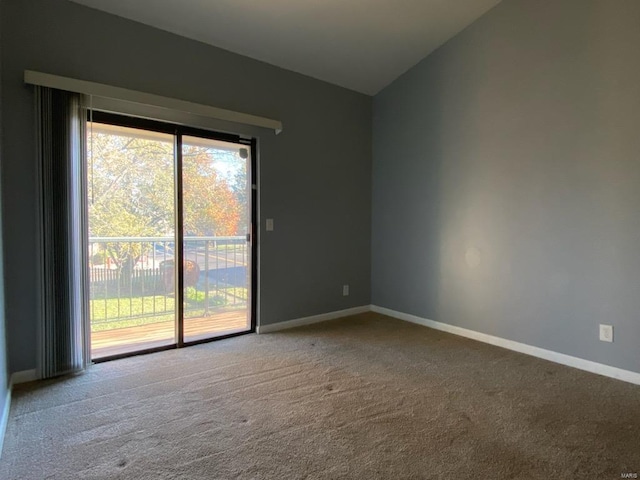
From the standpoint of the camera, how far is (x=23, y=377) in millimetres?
2594

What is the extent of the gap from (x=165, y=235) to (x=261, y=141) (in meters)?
1.25

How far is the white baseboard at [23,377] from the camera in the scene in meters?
2.55

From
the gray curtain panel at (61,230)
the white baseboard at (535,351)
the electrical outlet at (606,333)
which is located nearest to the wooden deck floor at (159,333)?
the gray curtain panel at (61,230)

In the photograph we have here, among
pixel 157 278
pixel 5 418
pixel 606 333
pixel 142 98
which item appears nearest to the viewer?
pixel 5 418

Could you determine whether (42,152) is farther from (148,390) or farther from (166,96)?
(148,390)

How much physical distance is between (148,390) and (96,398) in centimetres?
29

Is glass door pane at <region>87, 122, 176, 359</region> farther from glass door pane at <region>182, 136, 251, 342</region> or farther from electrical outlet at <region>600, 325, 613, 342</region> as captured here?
electrical outlet at <region>600, 325, 613, 342</region>

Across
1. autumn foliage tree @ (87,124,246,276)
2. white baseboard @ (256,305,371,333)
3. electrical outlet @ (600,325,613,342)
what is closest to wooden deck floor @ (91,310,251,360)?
white baseboard @ (256,305,371,333)

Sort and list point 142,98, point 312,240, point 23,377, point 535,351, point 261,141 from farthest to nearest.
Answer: point 312,240 < point 261,141 < point 535,351 < point 142,98 < point 23,377

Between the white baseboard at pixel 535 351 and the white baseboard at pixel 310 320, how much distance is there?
1.47 feet

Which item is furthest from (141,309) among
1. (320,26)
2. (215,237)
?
(320,26)

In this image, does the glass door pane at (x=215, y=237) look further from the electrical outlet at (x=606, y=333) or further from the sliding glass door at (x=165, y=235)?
the electrical outlet at (x=606, y=333)

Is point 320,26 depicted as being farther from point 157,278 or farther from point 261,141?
point 157,278

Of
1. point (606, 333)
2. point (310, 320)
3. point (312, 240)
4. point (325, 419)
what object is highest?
point (312, 240)
